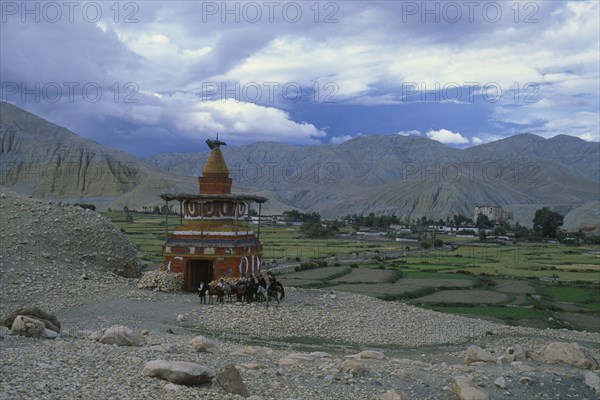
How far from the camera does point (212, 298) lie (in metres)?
29.0

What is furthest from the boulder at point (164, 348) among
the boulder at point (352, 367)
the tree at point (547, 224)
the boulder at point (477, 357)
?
the tree at point (547, 224)

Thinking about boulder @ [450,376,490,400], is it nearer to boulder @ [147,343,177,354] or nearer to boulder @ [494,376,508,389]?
boulder @ [494,376,508,389]

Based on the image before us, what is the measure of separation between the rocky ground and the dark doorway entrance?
8.91 ft

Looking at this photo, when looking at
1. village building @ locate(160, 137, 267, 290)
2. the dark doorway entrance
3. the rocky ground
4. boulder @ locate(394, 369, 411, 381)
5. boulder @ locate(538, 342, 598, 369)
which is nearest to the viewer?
the rocky ground

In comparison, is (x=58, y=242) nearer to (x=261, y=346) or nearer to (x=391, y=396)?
(x=261, y=346)

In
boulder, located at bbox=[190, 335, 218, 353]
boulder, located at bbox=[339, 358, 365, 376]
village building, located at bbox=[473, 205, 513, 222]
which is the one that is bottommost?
boulder, located at bbox=[339, 358, 365, 376]

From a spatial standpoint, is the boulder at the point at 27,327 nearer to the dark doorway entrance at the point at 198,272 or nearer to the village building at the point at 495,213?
the dark doorway entrance at the point at 198,272

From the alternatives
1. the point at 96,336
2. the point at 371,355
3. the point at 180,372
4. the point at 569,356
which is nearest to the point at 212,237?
the point at 96,336

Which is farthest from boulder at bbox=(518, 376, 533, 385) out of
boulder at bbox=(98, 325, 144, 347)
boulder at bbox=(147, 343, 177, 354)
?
boulder at bbox=(98, 325, 144, 347)

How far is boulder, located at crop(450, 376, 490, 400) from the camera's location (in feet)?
46.7

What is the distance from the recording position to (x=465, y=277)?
52.4 m

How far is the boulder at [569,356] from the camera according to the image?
20128 mm

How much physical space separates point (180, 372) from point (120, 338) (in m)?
4.49

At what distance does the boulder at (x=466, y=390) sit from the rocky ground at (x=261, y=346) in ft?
0.11
